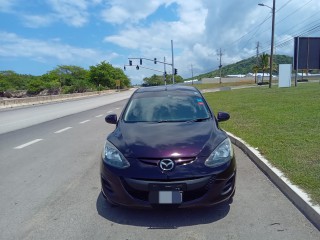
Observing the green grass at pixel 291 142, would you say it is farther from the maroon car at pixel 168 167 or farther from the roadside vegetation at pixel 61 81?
the roadside vegetation at pixel 61 81

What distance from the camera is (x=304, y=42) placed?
28859mm

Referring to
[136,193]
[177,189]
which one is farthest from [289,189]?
[136,193]

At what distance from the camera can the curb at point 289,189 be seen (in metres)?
3.73

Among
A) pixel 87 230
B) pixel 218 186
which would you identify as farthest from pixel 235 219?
pixel 87 230

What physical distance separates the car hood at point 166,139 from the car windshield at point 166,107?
325 mm

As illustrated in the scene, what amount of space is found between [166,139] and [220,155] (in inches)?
27.4

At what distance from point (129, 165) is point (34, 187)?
2340 mm

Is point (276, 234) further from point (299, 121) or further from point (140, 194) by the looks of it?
point (299, 121)

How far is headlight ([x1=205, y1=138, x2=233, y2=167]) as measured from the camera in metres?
3.84

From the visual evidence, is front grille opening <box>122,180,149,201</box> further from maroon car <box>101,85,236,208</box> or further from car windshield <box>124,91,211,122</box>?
car windshield <box>124,91,211,122</box>

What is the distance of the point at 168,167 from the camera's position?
3.69m

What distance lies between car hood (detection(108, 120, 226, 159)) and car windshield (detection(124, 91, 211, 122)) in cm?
33

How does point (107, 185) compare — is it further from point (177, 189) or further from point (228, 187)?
point (228, 187)

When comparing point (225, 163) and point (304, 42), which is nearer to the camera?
point (225, 163)
